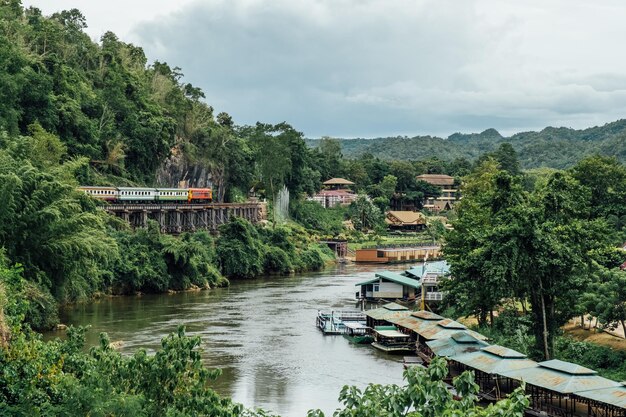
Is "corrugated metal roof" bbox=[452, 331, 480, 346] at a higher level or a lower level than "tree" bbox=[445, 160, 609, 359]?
lower

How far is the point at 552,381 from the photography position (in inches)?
1038

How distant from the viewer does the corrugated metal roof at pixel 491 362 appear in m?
28.9

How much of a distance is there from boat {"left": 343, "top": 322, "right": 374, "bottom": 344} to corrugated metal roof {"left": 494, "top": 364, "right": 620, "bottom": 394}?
1561cm

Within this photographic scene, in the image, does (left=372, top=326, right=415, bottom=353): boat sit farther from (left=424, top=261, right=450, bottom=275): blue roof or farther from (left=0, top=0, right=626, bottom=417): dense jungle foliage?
(left=424, top=261, right=450, bottom=275): blue roof

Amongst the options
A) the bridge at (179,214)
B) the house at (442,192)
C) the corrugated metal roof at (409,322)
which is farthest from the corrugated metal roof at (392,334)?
the house at (442,192)

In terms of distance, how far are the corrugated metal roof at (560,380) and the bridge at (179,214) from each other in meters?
47.6

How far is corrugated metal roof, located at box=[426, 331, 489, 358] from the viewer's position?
33.2 meters

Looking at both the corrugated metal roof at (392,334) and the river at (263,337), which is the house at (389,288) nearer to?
the river at (263,337)

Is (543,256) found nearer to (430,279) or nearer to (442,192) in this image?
(430,279)

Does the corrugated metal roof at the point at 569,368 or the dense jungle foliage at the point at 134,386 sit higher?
the dense jungle foliage at the point at 134,386

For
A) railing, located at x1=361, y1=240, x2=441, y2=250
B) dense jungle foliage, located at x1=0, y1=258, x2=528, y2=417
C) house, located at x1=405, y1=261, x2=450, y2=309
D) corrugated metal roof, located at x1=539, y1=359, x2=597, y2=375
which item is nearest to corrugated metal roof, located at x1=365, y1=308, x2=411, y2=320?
house, located at x1=405, y1=261, x2=450, y2=309

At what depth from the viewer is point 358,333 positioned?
45250 mm

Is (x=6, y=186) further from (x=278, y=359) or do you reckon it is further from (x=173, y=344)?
(x=173, y=344)

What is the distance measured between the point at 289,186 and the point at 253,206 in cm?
1919
